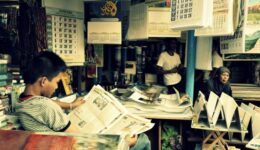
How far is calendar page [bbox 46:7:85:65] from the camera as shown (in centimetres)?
238

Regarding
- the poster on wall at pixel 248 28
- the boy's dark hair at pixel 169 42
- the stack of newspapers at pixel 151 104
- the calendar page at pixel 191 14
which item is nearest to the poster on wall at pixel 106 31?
the stack of newspapers at pixel 151 104

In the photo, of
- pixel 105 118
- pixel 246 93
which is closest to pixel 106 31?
pixel 105 118

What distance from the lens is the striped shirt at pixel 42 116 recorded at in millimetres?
1393

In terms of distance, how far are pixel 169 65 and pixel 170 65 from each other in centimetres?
1

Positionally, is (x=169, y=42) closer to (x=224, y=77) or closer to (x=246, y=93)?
(x=224, y=77)

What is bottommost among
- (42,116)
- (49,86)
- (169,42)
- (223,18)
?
(42,116)

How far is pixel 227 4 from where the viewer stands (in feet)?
6.22

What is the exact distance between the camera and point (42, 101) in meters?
1.41

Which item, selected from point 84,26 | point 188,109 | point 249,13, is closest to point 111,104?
point 188,109

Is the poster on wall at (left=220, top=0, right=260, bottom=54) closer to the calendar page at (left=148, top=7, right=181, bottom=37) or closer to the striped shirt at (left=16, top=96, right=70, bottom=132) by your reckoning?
the calendar page at (left=148, top=7, right=181, bottom=37)

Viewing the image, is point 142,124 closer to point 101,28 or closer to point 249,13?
point 249,13

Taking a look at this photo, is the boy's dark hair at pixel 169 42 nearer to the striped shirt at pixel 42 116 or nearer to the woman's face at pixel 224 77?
the woman's face at pixel 224 77

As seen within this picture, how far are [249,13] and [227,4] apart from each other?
0.28m

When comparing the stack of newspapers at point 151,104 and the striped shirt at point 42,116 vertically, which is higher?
the striped shirt at point 42,116
